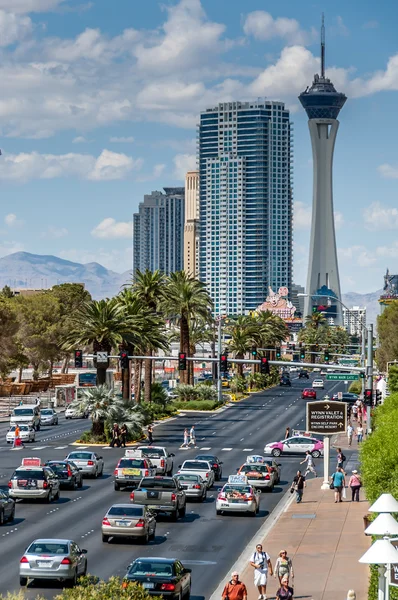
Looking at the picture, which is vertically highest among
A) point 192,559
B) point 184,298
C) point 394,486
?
point 184,298

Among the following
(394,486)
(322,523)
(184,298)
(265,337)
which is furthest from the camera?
(265,337)

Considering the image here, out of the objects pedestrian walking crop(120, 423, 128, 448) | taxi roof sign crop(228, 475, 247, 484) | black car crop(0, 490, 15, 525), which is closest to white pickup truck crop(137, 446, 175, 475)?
taxi roof sign crop(228, 475, 247, 484)

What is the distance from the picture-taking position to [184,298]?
112750mm

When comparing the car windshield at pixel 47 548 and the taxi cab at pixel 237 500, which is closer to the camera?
the car windshield at pixel 47 548

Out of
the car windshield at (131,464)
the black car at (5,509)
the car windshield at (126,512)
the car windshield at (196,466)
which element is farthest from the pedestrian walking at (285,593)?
the car windshield at (196,466)

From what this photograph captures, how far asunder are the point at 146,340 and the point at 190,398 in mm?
24625

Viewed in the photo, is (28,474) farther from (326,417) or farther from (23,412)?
(23,412)

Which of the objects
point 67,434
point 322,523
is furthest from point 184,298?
point 322,523

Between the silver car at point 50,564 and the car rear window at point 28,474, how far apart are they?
55.8 ft

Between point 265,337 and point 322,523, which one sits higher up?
point 265,337

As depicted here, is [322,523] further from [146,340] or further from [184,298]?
[184,298]

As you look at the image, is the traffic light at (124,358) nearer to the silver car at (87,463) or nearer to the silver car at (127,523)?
the silver car at (87,463)

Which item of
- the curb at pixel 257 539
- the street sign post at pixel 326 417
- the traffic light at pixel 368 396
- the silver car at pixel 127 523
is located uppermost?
the traffic light at pixel 368 396

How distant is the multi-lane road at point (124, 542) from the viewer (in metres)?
34.3
